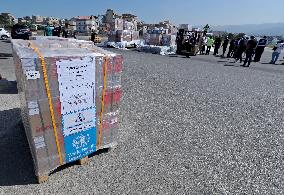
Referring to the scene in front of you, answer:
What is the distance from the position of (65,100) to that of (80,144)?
0.80 m

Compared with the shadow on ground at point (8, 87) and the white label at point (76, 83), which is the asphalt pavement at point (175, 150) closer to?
the shadow on ground at point (8, 87)

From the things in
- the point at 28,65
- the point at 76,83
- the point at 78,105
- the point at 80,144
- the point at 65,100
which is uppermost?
the point at 28,65

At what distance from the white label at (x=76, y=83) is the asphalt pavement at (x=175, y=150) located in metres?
1.05

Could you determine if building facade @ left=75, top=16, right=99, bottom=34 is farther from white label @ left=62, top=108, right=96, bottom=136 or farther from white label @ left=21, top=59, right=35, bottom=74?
white label @ left=21, top=59, right=35, bottom=74

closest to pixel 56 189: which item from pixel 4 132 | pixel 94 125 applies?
pixel 94 125

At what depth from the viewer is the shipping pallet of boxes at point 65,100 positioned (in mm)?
2936

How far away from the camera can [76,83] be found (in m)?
3.23

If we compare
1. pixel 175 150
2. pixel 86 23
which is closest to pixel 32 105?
pixel 175 150

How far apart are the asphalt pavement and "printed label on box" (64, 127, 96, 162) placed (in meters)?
0.21

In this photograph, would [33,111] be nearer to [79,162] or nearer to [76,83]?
[76,83]

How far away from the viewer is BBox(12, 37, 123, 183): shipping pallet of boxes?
9.63 feet

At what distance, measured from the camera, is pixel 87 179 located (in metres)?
3.44

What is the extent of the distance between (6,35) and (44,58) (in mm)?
25891

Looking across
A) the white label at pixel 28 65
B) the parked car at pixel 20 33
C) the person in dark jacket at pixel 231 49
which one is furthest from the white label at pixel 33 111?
the parked car at pixel 20 33
